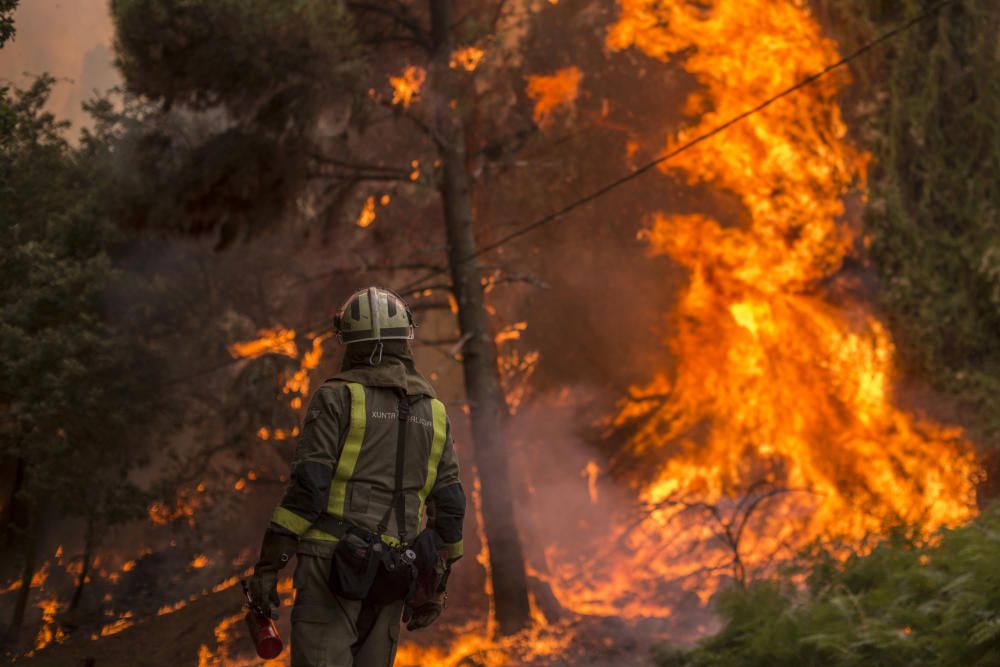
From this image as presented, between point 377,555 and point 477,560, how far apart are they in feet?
33.9

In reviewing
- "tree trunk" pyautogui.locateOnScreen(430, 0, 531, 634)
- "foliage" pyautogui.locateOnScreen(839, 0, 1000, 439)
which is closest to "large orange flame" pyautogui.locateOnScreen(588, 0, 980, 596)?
"foliage" pyautogui.locateOnScreen(839, 0, 1000, 439)

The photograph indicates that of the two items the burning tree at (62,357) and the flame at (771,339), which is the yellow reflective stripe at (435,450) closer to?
the flame at (771,339)

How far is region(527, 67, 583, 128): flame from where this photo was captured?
15.8m

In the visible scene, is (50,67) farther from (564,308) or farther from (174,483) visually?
(564,308)

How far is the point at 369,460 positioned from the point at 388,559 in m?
0.46

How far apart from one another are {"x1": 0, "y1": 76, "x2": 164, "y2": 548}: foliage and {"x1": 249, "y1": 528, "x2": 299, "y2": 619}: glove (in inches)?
364

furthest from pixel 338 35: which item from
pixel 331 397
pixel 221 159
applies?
pixel 331 397

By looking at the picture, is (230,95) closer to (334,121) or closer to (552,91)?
(334,121)

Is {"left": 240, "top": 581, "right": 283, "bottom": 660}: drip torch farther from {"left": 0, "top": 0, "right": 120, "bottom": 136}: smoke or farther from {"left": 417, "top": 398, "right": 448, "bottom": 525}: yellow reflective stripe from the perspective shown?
{"left": 0, "top": 0, "right": 120, "bottom": 136}: smoke

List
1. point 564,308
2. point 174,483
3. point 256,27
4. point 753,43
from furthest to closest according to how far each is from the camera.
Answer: point 564,308 < point 174,483 < point 753,43 < point 256,27

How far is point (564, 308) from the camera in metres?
18.2

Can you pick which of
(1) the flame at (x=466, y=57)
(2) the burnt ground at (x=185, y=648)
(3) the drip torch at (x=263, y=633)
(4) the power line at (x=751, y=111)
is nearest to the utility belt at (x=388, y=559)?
(3) the drip torch at (x=263, y=633)

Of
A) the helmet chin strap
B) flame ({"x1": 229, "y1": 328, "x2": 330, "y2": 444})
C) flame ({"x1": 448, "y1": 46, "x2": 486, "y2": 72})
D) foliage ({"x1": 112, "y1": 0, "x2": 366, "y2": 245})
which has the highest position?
flame ({"x1": 448, "y1": 46, "x2": 486, "y2": 72})

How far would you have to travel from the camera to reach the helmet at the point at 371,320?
16.0 ft
